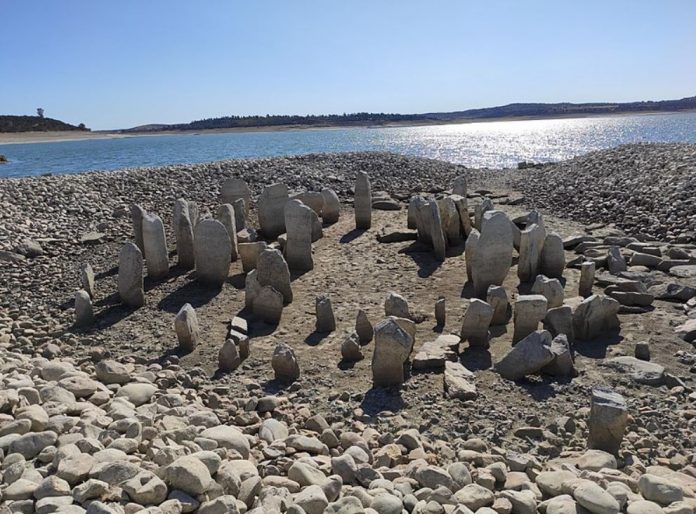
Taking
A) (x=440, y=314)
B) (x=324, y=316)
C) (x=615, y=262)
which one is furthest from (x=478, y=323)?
(x=615, y=262)

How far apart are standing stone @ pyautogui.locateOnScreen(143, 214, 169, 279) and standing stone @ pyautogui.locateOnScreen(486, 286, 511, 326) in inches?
212

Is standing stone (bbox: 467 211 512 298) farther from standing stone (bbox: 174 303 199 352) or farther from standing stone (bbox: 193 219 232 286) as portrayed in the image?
standing stone (bbox: 174 303 199 352)

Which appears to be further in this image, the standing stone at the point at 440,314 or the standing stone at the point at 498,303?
the standing stone at the point at 440,314

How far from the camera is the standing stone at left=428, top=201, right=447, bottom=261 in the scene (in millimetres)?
10211

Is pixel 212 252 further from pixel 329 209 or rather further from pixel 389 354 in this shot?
pixel 329 209

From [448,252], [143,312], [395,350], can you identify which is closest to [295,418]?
[395,350]

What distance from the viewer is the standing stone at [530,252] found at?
28.9 ft

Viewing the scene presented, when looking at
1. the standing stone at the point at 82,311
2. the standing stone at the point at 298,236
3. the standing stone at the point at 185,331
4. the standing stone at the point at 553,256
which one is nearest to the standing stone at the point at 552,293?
the standing stone at the point at 553,256

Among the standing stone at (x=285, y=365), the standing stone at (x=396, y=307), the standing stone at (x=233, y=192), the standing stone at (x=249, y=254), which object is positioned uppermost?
the standing stone at (x=233, y=192)

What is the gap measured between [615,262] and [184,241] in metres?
7.12

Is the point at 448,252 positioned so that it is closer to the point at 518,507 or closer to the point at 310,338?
the point at 310,338

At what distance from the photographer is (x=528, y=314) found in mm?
6602

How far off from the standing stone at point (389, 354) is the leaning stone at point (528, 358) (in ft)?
3.44

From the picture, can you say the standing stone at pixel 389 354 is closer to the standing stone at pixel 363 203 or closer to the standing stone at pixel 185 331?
the standing stone at pixel 185 331
